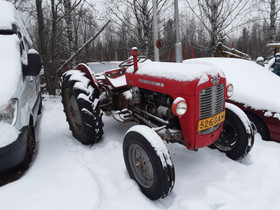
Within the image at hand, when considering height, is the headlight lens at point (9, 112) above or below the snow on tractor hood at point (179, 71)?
below

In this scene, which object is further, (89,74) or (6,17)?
(89,74)

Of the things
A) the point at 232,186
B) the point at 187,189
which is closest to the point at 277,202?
the point at 232,186

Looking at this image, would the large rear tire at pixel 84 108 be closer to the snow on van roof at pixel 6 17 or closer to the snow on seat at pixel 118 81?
the snow on seat at pixel 118 81

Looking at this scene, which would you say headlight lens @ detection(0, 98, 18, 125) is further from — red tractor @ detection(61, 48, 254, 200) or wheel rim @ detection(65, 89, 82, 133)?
wheel rim @ detection(65, 89, 82, 133)

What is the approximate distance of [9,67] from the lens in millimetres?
2723

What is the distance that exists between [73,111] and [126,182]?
73.6 inches

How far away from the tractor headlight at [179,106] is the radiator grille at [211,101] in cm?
23

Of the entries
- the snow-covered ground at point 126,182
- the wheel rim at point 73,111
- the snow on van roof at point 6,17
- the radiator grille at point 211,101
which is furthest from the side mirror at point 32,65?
the radiator grille at point 211,101

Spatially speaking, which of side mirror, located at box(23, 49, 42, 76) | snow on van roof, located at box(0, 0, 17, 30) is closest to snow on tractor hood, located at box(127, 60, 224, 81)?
side mirror, located at box(23, 49, 42, 76)

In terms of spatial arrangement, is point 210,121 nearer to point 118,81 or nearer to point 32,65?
point 118,81

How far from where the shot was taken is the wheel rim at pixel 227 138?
2979mm

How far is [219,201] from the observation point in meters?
2.20

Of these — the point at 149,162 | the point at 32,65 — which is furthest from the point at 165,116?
the point at 32,65

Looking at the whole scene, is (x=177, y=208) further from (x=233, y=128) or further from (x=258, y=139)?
(x=258, y=139)
